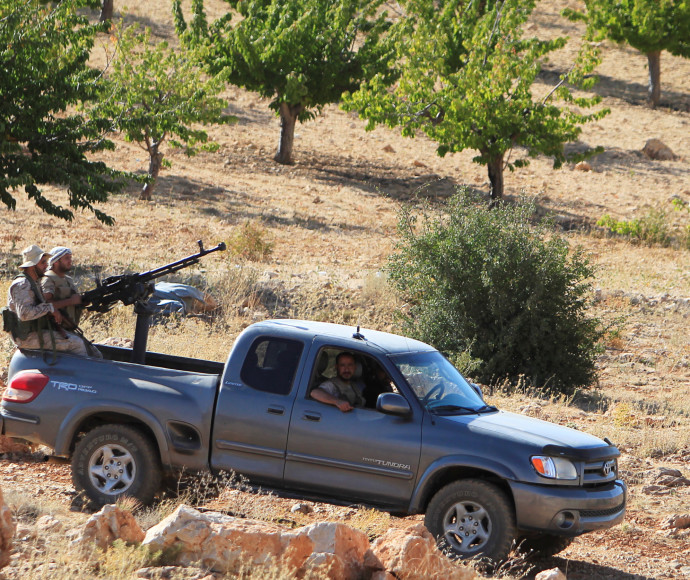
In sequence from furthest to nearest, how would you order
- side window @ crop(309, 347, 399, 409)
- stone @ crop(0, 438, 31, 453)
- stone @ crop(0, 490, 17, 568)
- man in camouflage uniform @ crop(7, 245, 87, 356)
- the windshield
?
stone @ crop(0, 438, 31, 453) < man in camouflage uniform @ crop(7, 245, 87, 356) < side window @ crop(309, 347, 399, 409) < the windshield < stone @ crop(0, 490, 17, 568)

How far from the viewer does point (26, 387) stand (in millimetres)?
6980

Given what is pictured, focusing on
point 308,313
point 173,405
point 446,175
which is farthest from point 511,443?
point 446,175

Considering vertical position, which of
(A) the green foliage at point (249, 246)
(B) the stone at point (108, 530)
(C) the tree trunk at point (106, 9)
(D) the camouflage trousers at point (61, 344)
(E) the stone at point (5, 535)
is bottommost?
(A) the green foliage at point (249, 246)

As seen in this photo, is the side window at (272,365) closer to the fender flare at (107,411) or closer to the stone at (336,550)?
the fender flare at (107,411)

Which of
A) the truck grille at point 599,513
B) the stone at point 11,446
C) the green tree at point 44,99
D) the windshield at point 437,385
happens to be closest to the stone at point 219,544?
the windshield at point 437,385

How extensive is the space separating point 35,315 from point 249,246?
43.7 ft

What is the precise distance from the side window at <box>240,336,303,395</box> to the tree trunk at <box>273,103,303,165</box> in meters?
25.8

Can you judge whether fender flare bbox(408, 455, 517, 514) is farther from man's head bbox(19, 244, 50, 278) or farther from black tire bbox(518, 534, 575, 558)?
man's head bbox(19, 244, 50, 278)

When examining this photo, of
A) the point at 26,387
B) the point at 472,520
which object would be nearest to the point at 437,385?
the point at 472,520

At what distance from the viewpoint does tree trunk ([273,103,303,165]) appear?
1254 inches

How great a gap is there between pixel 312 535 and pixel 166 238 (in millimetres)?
16882

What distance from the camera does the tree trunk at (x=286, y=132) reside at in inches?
1254

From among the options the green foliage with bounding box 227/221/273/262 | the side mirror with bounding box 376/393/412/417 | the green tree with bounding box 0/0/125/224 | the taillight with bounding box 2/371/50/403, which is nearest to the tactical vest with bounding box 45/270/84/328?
the taillight with bounding box 2/371/50/403

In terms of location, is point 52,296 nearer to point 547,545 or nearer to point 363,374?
point 363,374
